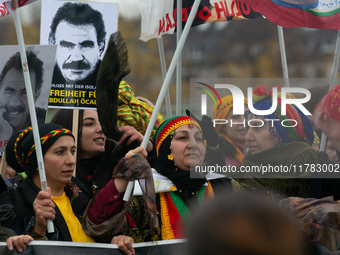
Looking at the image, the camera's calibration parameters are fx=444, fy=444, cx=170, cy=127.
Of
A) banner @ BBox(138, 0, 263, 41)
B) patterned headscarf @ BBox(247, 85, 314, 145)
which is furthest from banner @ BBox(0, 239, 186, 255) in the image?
banner @ BBox(138, 0, 263, 41)

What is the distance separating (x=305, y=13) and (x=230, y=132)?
0.89 m

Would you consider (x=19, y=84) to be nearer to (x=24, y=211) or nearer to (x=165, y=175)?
(x=24, y=211)

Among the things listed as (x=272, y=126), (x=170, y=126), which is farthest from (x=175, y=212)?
(x=272, y=126)

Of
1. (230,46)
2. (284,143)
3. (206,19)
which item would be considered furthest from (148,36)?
(230,46)

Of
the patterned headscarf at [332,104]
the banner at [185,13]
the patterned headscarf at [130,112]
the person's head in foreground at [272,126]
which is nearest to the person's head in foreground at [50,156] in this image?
the patterned headscarf at [130,112]

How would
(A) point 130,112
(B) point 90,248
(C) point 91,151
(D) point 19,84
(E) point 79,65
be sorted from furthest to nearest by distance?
1. (E) point 79,65
2. (C) point 91,151
3. (A) point 130,112
4. (D) point 19,84
5. (B) point 90,248

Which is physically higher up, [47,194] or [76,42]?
[76,42]

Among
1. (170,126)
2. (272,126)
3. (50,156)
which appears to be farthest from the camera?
(272,126)

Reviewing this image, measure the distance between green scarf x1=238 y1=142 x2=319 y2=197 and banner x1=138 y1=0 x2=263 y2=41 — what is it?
1.44m

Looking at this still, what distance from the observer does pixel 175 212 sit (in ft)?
7.59

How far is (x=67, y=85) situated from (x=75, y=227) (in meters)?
1.72

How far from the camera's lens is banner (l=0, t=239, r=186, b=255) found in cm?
187

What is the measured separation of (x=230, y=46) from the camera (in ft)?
55.2

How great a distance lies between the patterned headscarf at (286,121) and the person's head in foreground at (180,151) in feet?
1.40
